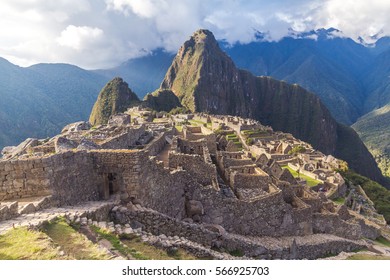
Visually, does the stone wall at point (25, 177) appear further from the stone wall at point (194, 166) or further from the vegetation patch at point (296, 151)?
the vegetation patch at point (296, 151)

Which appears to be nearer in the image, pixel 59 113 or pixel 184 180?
pixel 184 180

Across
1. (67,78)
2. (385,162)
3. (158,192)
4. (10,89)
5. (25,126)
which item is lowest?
(385,162)

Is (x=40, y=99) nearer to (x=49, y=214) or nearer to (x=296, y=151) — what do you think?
(x=296, y=151)

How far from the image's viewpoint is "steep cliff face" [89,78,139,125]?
128 metres

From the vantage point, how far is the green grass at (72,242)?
20.7ft

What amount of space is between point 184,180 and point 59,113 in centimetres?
10013

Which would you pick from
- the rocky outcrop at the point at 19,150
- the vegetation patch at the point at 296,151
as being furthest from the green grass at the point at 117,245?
the vegetation patch at the point at 296,151

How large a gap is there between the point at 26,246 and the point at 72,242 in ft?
2.72

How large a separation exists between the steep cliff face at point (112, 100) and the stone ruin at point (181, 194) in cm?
10915

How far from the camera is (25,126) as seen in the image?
292 feet

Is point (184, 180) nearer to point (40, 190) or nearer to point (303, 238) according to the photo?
point (40, 190)

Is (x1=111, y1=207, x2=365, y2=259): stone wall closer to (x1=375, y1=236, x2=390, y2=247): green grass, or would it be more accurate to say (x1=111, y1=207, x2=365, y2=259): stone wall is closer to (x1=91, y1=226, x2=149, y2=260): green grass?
(x1=91, y1=226, x2=149, y2=260): green grass
